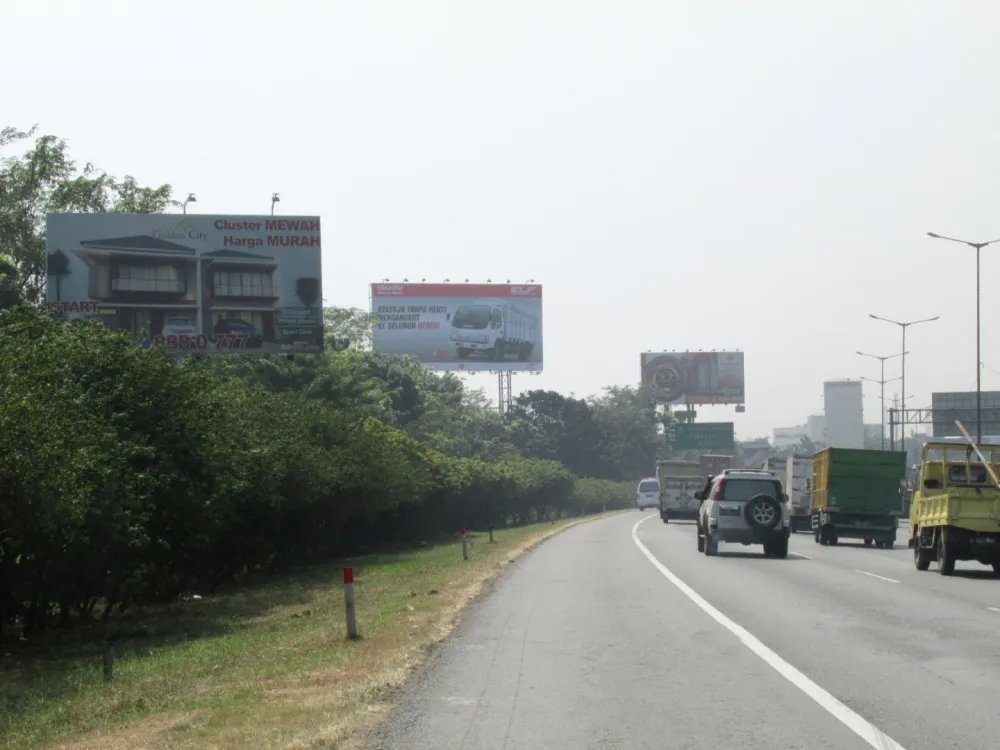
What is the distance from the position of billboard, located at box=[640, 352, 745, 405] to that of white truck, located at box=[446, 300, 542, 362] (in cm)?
2960

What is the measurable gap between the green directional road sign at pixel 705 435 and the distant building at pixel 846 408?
7189 cm

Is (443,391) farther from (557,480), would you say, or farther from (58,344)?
(58,344)

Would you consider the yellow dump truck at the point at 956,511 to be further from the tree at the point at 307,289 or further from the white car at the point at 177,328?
the white car at the point at 177,328

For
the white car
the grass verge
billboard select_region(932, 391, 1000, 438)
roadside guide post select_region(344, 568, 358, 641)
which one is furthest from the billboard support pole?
billboard select_region(932, 391, 1000, 438)

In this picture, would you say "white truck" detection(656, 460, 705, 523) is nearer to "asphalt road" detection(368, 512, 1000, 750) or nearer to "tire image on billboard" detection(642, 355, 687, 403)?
"asphalt road" detection(368, 512, 1000, 750)

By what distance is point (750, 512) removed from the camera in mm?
31797

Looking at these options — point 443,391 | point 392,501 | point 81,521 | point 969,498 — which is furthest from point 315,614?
point 443,391

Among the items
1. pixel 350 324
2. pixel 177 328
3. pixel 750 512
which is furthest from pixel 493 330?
pixel 750 512

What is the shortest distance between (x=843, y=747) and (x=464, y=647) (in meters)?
6.41

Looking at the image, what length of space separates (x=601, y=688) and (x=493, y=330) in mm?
76675

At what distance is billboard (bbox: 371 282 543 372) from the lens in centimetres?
8769

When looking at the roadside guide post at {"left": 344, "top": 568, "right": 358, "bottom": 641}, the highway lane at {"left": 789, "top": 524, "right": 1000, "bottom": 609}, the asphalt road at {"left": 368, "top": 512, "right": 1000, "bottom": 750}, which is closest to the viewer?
the asphalt road at {"left": 368, "top": 512, "right": 1000, "bottom": 750}

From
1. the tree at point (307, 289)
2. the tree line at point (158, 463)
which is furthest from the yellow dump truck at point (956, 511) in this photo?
the tree at point (307, 289)

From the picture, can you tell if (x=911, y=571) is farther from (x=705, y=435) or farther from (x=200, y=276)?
(x=705, y=435)
